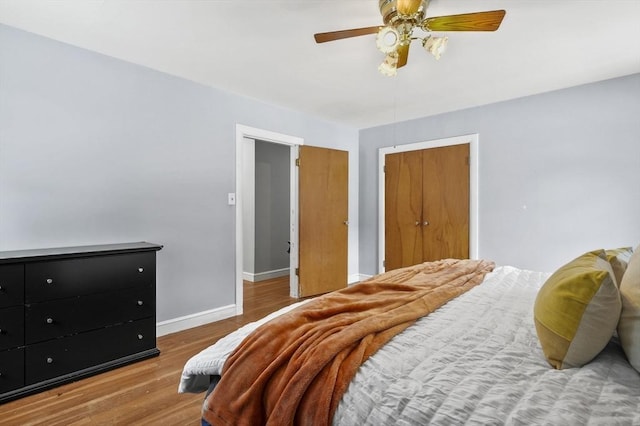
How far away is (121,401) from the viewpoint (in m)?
1.94

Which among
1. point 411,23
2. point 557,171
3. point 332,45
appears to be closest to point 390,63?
point 411,23

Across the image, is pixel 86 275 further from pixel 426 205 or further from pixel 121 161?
pixel 426 205

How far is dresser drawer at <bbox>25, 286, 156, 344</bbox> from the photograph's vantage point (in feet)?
6.66

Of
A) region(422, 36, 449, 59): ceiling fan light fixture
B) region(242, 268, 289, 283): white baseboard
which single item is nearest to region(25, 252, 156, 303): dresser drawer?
region(422, 36, 449, 59): ceiling fan light fixture

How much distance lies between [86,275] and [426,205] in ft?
12.2

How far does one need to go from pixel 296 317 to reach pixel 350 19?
6.19ft

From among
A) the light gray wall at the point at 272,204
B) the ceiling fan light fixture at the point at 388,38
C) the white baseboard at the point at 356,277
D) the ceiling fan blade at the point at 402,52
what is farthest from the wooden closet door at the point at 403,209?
the ceiling fan light fixture at the point at 388,38

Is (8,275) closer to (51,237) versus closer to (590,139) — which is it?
(51,237)

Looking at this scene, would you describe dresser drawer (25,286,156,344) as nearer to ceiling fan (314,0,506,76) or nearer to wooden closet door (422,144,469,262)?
ceiling fan (314,0,506,76)

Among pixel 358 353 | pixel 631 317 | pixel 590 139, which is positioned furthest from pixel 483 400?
pixel 590 139

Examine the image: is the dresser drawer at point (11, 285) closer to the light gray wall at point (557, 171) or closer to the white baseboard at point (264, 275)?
the white baseboard at point (264, 275)

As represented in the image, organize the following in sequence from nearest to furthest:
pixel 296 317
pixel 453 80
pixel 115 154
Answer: pixel 296 317 < pixel 115 154 < pixel 453 80

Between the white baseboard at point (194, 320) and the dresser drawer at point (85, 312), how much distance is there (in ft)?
1.42

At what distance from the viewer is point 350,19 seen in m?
2.09
